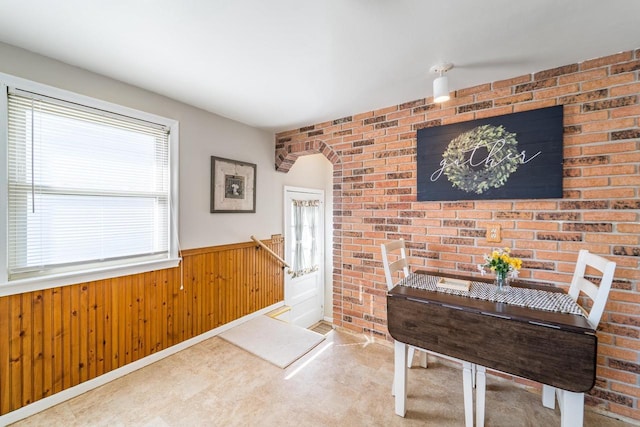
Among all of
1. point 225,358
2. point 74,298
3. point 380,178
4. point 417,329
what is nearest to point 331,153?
point 380,178

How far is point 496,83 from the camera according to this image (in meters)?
2.04

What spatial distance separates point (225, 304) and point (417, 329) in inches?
81.4

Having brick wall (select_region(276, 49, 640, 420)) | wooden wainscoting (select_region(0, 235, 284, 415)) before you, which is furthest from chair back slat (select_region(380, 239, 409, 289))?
wooden wainscoting (select_region(0, 235, 284, 415))

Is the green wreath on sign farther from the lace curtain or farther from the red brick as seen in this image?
the lace curtain

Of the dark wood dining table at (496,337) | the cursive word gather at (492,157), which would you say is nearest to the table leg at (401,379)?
the dark wood dining table at (496,337)

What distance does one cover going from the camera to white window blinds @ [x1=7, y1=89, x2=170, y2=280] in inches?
65.6

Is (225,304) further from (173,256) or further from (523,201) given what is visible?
(523,201)

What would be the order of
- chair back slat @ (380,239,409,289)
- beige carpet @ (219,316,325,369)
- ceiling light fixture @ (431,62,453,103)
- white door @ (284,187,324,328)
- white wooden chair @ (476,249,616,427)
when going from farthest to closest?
1. white door @ (284,187,324,328)
2. beige carpet @ (219,316,325,369)
3. chair back slat @ (380,239,409,289)
4. ceiling light fixture @ (431,62,453,103)
5. white wooden chair @ (476,249,616,427)

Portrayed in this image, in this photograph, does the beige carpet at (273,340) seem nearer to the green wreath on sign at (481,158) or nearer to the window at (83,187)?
the window at (83,187)

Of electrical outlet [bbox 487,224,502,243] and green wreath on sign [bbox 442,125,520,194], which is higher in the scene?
green wreath on sign [bbox 442,125,520,194]

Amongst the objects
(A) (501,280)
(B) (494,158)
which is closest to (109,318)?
(A) (501,280)

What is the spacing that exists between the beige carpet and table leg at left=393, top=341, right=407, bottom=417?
95 cm

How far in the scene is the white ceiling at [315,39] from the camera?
1.30 metres

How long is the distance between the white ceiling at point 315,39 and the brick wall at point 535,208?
0.18 m
